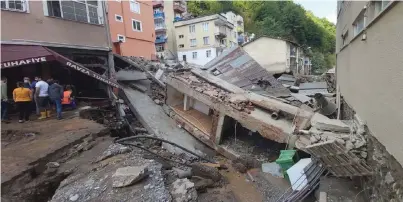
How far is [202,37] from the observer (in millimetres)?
40312

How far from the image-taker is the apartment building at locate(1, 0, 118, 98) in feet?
28.4

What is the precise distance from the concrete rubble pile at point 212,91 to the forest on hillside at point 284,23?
101ft

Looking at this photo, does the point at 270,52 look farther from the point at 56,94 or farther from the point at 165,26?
the point at 56,94

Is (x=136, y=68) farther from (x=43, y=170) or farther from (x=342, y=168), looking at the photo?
(x=342, y=168)

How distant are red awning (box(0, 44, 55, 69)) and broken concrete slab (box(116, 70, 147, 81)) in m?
6.55

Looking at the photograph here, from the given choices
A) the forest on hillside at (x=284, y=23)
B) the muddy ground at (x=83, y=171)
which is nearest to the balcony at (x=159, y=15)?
the forest on hillside at (x=284, y=23)

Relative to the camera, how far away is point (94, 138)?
740cm

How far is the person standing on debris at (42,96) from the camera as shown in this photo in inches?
353

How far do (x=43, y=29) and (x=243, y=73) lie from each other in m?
9.03

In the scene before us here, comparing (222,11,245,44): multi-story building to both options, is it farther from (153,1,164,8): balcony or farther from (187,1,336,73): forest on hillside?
(153,1,164,8): balcony

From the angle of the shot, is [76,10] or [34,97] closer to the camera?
[34,97]

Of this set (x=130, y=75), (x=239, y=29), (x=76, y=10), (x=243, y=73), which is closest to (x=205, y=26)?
(x=239, y=29)

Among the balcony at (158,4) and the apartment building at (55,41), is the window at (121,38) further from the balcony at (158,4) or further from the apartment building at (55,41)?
the balcony at (158,4)

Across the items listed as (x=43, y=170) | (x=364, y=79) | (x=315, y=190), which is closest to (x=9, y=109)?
(x=43, y=170)
